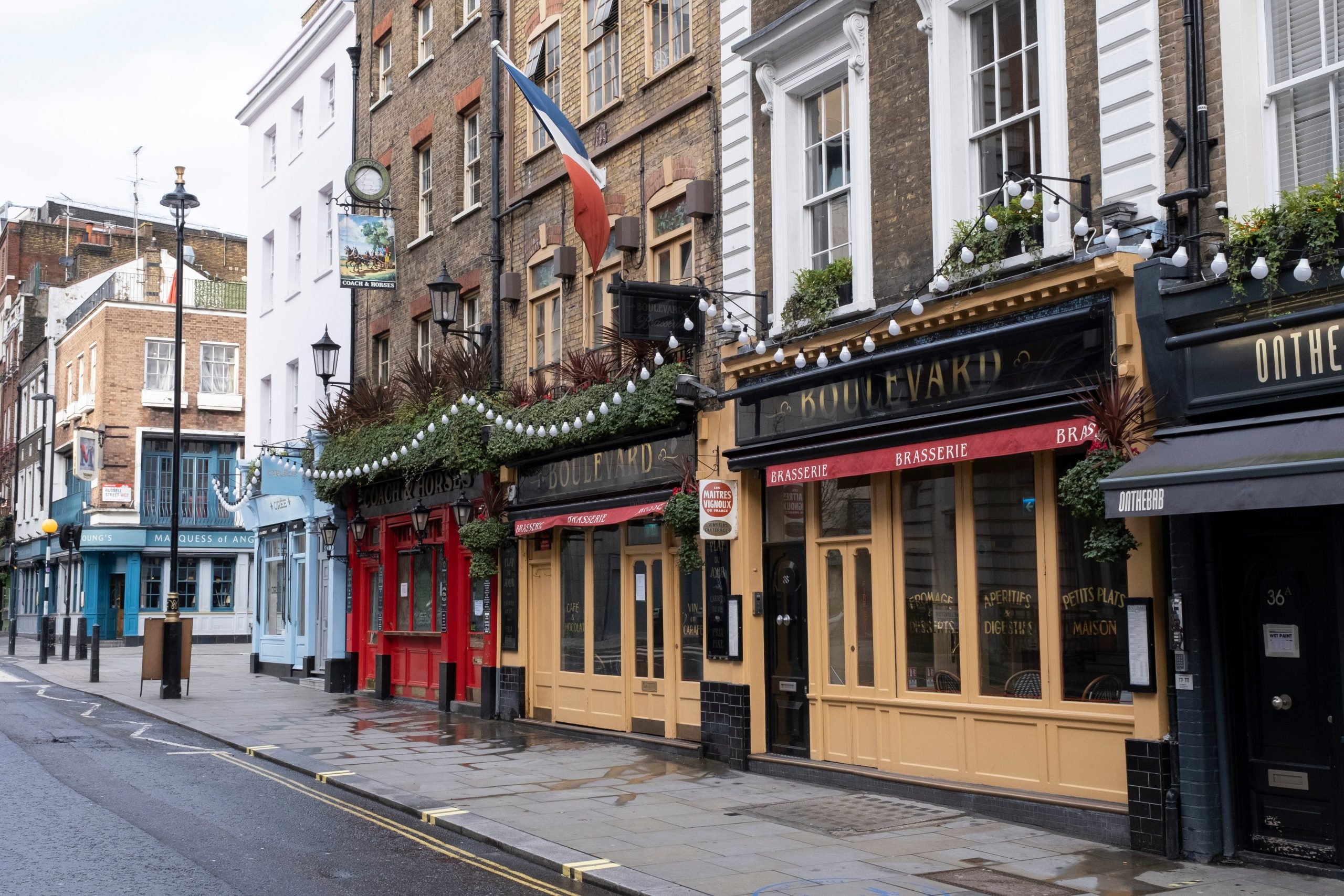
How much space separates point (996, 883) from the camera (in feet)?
27.0

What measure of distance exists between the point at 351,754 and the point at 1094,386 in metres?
9.30

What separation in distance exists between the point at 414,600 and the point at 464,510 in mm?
3953

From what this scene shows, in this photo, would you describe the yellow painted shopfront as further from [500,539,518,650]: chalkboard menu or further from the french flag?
[500,539,518,650]: chalkboard menu

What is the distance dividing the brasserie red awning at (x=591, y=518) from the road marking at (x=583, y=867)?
628 centimetres

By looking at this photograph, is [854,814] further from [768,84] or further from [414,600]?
[414,600]

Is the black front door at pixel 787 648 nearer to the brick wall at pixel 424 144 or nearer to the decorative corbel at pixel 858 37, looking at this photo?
the decorative corbel at pixel 858 37

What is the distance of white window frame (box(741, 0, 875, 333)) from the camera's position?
40.4ft

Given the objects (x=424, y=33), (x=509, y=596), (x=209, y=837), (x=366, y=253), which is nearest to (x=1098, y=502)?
(x=209, y=837)

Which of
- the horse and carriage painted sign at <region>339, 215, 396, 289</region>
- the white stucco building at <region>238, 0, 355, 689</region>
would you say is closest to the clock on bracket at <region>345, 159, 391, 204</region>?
the horse and carriage painted sign at <region>339, 215, 396, 289</region>

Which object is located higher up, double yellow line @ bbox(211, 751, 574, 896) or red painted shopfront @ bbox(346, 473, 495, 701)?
red painted shopfront @ bbox(346, 473, 495, 701)

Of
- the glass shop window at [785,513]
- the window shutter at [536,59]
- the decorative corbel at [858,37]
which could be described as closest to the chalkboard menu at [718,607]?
the glass shop window at [785,513]

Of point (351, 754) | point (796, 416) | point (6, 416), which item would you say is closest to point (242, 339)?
point (6, 416)

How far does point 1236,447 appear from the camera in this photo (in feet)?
27.6

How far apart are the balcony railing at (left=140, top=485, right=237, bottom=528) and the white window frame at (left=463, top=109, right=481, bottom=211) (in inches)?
1126
